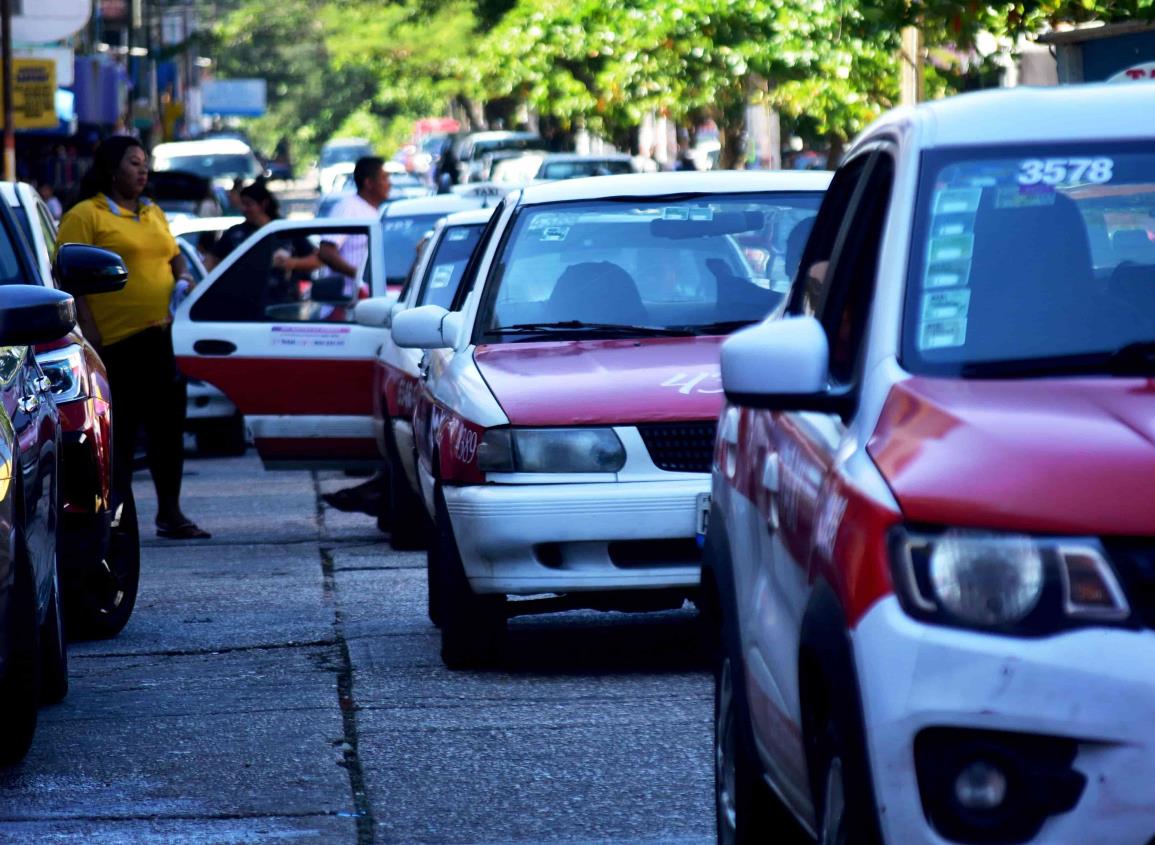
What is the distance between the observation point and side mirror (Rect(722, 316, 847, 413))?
381 cm

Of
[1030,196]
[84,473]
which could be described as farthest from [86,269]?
[1030,196]

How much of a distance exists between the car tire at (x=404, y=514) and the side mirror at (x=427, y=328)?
2.51 meters

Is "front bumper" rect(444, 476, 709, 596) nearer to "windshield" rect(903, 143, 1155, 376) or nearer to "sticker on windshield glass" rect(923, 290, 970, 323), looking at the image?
"windshield" rect(903, 143, 1155, 376)

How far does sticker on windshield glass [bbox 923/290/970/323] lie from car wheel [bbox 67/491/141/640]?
5.24m

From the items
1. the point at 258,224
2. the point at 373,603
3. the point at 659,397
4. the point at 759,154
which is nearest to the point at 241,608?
the point at 373,603

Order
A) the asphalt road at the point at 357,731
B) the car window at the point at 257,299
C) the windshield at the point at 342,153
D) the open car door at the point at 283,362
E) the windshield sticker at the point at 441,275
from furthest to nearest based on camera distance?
the windshield at the point at 342,153 → the car window at the point at 257,299 → the open car door at the point at 283,362 → the windshield sticker at the point at 441,275 → the asphalt road at the point at 357,731

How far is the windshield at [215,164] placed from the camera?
169 feet

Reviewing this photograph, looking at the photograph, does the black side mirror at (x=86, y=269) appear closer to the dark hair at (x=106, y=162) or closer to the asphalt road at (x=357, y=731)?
the asphalt road at (x=357, y=731)

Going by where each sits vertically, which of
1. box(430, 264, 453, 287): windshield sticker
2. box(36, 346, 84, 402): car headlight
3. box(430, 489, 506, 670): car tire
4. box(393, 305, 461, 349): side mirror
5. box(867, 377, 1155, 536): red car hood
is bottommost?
box(430, 489, 506, 670): car tire

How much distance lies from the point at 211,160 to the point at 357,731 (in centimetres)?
4644

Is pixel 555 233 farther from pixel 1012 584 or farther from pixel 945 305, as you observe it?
pixel 1012 584

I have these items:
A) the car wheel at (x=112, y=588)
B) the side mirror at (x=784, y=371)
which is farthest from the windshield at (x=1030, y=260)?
the car wheel at (x=112, y=588)

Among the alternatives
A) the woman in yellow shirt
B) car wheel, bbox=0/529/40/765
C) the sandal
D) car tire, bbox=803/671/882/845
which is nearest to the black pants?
the woman in yellow shirt

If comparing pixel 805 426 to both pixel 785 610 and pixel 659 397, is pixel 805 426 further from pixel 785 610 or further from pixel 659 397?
pixel 659 397
